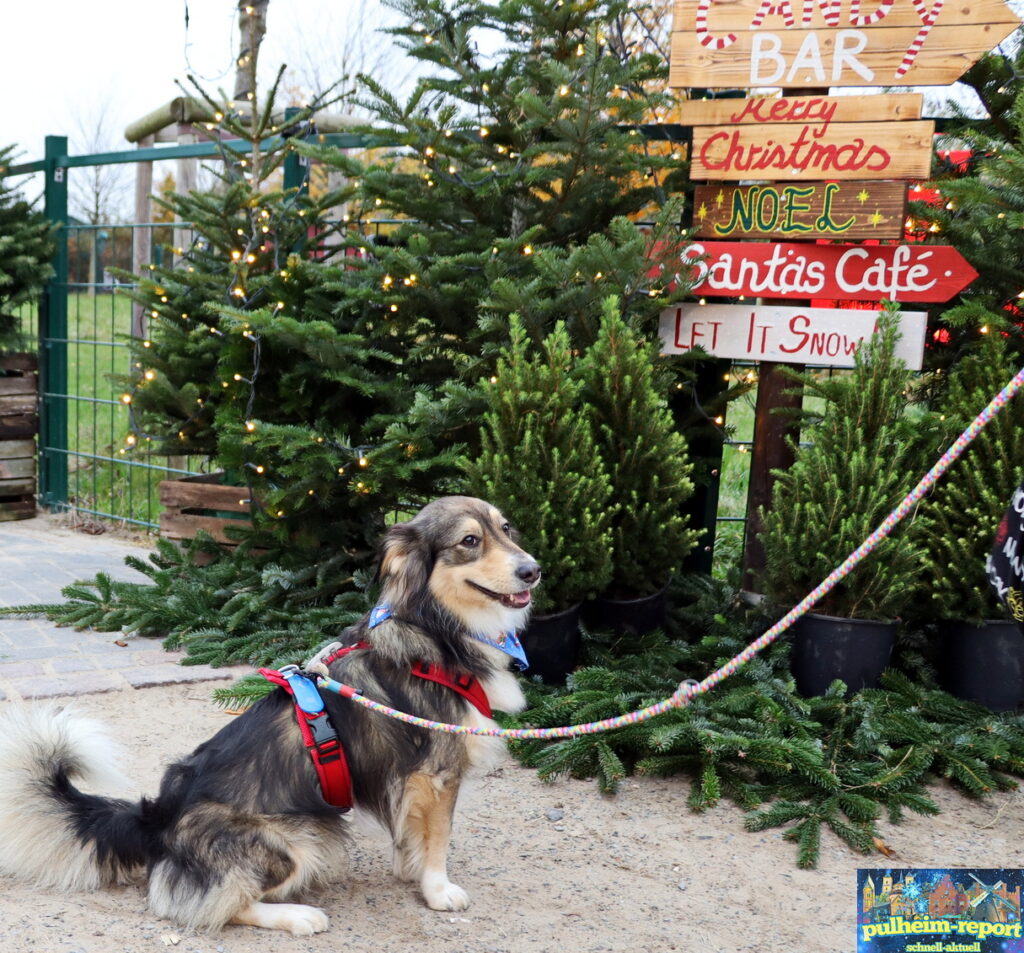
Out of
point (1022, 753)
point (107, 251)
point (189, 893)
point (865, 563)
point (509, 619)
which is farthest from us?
point (107, 251)

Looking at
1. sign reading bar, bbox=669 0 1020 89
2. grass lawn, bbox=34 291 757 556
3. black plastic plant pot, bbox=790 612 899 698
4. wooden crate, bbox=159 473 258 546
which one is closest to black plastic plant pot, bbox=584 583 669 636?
black plastic plant pot, bbox=790 612 899 698

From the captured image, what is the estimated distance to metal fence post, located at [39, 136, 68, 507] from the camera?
9289 millimetres

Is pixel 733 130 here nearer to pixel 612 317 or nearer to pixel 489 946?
pixel 612 317

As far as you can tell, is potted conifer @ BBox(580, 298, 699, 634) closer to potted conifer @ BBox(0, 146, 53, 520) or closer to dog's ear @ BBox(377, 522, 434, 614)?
dog's ear @ BBox(377, 522, 434, 614)

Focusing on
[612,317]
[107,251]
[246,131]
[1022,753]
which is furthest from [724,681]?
[107,251]

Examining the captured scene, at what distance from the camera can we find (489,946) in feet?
10.2

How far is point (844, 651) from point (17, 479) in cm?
747

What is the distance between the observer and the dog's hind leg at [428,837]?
3.18m

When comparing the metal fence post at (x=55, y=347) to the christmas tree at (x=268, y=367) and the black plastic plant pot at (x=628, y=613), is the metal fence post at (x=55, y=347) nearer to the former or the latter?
the christmas tree at (x=268, y=367)

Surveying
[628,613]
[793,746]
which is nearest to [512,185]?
[628,613]

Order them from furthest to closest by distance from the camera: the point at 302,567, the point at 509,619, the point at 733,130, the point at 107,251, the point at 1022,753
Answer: the point at 107,251, the point at 302,567, the point at 733,130, the point at 1022,753, the point at 509,619

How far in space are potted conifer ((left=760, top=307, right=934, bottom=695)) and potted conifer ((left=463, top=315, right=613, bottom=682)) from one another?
33.7 inches

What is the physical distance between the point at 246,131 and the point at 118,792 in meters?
4.29

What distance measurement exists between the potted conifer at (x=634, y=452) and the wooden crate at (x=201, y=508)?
9.09 ft
